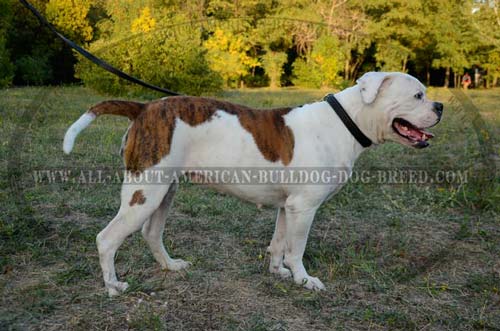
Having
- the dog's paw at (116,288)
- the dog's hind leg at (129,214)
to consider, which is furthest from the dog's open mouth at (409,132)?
the dog's paw at (116,288)

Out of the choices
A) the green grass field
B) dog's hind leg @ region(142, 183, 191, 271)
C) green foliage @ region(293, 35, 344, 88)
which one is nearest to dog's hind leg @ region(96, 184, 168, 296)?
the green grass field

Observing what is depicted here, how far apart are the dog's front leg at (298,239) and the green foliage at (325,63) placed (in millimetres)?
22990

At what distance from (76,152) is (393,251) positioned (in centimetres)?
516

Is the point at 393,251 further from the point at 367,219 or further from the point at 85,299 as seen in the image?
the point at 85,299

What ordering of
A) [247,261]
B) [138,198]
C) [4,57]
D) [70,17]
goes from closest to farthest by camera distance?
[138,198] → [247,261] → [4,57] → [70,17]

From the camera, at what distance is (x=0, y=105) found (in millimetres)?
11508

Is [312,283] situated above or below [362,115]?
below

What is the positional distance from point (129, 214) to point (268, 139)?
1138 millimetres

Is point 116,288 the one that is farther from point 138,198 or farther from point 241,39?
point 241,39

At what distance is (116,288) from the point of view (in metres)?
3.32

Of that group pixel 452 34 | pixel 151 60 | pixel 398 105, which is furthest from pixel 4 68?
pixel 452 34

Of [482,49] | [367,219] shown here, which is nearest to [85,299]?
[367,219]

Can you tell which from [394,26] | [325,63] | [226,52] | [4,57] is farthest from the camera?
[394,26]

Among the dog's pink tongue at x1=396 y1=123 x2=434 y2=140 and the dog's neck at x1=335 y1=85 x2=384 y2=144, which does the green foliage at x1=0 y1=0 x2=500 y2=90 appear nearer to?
the dog's neck at x1=335 y1=85 x2=384 y2=144
